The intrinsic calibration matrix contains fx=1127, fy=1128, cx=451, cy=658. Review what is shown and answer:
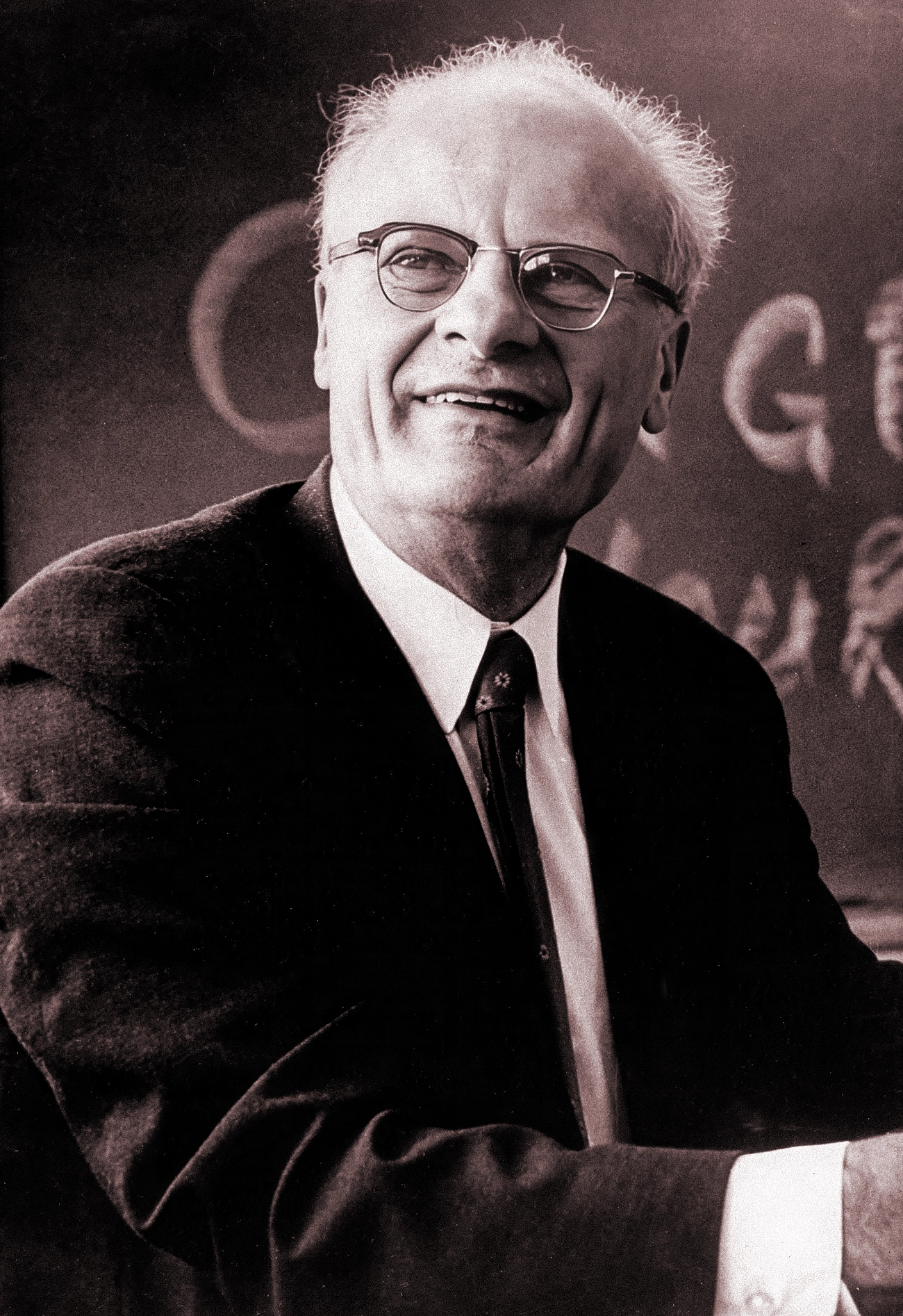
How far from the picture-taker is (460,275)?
109cm

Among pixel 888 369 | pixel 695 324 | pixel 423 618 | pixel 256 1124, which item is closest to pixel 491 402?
pixel 423 618

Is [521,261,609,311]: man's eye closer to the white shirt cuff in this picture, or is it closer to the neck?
the neck

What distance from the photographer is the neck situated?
1.13m

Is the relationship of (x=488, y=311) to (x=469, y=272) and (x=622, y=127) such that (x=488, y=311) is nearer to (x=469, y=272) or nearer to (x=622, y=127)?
(x=469, y=272)

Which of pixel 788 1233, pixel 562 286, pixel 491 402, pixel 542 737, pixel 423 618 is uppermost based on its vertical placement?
pixel 562 286

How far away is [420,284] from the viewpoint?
111 cm

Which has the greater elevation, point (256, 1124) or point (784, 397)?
point (784, 397)

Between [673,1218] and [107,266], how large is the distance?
3.40 feet

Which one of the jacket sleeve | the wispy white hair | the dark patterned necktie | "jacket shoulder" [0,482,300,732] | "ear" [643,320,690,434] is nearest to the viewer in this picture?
the jacket sleeve

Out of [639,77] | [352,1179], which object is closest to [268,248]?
[639,77]

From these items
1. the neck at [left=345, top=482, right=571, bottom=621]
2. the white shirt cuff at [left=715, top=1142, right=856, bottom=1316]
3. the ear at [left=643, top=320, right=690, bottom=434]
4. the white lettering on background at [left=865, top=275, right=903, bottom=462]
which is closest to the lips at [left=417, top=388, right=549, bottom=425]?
the neck at [left=345, top=482, right=571, bottom=621]

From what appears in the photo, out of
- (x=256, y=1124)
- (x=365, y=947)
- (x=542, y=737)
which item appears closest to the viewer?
(x=256, y=1124)

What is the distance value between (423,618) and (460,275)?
1.10 ft

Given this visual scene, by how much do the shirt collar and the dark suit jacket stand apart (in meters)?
0.03
